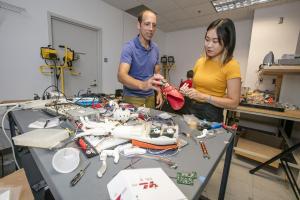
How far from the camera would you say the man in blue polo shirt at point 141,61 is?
130 centimetres

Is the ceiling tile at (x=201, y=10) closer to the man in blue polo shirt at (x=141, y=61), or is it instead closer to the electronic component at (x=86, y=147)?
the man in blue polo shirt at (x=141, y=61)

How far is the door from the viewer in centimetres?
273

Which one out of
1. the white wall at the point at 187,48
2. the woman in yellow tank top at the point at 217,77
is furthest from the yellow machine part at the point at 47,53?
the white wall at the point at 187,48

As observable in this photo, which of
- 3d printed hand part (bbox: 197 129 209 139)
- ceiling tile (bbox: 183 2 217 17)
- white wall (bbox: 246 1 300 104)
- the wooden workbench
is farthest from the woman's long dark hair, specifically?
white wall (bbox: 246 1 300 104)

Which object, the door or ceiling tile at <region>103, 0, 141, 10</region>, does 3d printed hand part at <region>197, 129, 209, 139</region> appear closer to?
the door

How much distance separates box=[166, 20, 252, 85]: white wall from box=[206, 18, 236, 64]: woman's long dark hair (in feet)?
11.9

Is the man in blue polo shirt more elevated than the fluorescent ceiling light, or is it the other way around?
the fluorescent ceiling light

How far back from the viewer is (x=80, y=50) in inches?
120

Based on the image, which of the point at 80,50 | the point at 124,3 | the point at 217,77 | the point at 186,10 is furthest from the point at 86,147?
the point at 186,10

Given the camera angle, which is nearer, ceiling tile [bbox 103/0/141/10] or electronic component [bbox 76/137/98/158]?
electronic component [bbox 76/137/98/158]

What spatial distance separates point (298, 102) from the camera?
221 centimetres

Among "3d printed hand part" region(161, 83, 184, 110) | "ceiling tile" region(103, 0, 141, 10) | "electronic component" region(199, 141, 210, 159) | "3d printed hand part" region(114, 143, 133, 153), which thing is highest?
"ceiling tile" region(103, 0, 141, 10)

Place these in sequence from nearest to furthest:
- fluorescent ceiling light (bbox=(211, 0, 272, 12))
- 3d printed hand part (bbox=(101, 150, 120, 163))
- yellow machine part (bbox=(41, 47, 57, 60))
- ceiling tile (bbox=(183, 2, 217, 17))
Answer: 3d printed hand part (bbox=(101, 150, 120, 163)), yellow machine part (bbox=(41, 47, 57, 60)), fluorescent ceiling light (bbox=(211, 0, 272, 12)), ceiling tile (bbox=(183, 2, 217, 17))

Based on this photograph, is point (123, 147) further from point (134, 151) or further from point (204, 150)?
point (204, 150)
